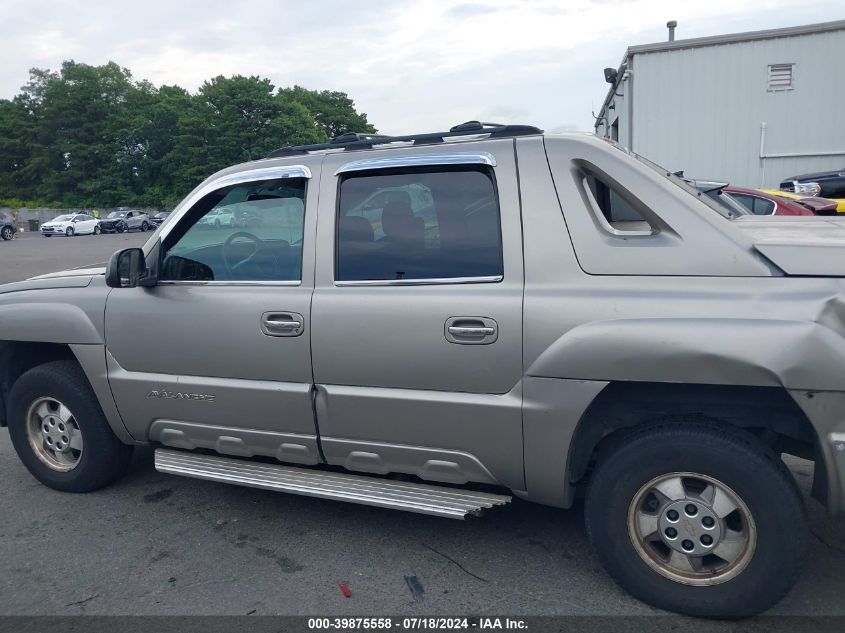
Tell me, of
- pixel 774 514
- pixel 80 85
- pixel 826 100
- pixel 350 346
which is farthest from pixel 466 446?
pixel 80 85

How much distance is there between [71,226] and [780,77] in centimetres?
4002

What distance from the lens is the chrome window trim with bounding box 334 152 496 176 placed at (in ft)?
10.4

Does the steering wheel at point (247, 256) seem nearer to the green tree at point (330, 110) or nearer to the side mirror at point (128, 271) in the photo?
the side mirror at point (128, 271)

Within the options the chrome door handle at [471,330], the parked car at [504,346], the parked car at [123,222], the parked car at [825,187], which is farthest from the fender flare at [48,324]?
the parked car at [123,222]

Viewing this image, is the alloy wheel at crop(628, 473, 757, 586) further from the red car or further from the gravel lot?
the red car

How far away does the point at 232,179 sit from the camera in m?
3.76

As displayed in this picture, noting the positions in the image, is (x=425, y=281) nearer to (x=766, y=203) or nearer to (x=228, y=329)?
(x=228, y=329)

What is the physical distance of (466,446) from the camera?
10.2 feet

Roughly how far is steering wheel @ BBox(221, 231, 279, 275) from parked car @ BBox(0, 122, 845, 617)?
0.6 inches

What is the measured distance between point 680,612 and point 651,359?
3.45 feet

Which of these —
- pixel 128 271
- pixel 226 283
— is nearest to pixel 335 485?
pixel 226 283

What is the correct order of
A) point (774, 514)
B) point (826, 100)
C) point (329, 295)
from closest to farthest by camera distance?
point (774, 514) < point (329, 295) < point (826, 100)

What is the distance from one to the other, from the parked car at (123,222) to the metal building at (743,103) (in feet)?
130

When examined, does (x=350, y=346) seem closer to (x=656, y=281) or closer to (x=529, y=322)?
(x=529, y=322)
